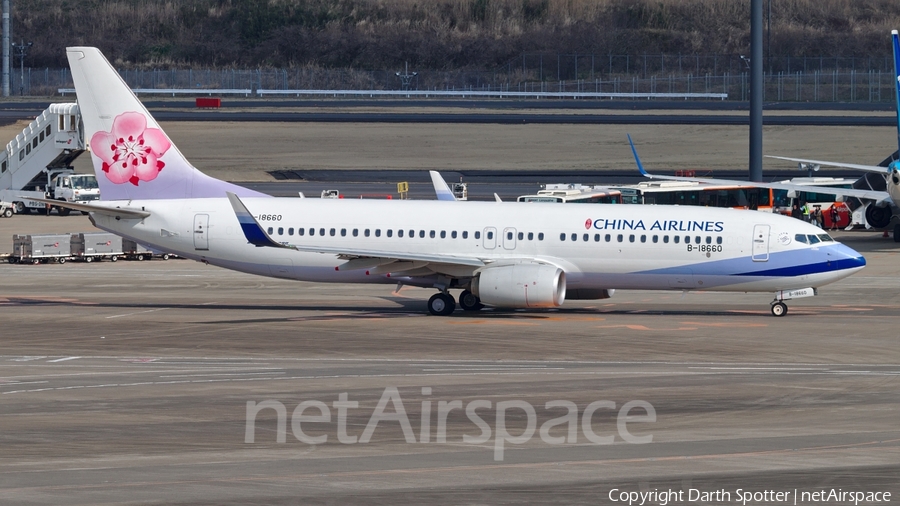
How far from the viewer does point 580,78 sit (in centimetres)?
12850

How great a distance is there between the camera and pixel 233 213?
37.6 metres

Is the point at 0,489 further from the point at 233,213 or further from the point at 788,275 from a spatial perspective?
the point at 788,275

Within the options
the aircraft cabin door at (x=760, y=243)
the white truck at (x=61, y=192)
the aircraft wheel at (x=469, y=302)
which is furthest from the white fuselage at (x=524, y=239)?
the white truck at (x=61, y=192)

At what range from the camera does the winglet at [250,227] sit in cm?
3466

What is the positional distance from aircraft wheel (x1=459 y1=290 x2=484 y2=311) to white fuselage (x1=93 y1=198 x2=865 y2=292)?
3.25 ft

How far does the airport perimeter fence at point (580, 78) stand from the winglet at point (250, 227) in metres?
90.5

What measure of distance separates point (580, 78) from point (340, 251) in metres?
96.8

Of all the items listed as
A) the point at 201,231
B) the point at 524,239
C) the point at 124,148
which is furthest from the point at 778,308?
the point at 124,148

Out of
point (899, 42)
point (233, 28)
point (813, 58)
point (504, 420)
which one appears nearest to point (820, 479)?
point (504, 420)

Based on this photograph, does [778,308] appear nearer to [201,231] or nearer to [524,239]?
[524,239]

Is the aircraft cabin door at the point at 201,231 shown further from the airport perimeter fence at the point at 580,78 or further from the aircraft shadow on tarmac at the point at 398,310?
the airport perimeter fence at the point at 580,78

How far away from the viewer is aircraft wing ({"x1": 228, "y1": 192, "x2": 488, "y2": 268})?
34.8 meters

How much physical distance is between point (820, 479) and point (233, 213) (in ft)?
81.5

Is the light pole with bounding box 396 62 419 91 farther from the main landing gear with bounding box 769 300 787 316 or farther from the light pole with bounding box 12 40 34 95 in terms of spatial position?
the main landing gear with bounding box 769 300 787 316
